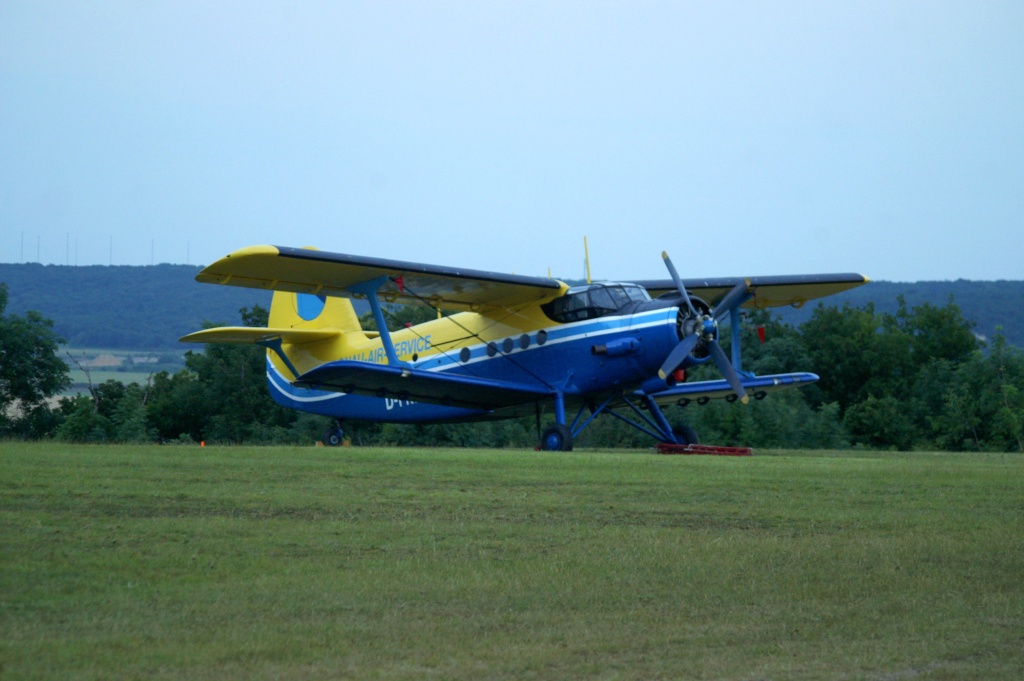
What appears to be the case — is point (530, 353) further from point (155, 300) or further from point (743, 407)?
point (155, 300)

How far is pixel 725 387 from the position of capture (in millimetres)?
21906

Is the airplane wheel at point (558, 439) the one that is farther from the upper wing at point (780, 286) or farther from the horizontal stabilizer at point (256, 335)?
the horizontal stabilizer at point (256, 335)

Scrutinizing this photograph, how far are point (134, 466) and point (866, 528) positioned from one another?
808cm

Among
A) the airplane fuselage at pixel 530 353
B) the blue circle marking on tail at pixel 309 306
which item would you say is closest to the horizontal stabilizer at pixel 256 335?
the blue circle marking on tail at pixel 309 306

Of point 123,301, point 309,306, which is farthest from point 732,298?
point 123,301

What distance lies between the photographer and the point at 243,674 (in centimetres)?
537

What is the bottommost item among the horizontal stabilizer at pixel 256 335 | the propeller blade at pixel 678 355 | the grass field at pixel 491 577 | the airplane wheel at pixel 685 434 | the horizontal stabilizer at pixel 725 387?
the grass field at pixel 491 577

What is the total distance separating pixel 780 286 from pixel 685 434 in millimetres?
4113

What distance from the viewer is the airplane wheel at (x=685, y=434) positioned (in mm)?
22467

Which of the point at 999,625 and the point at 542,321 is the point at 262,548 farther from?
the point at 542,321

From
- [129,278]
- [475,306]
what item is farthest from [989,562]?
[129,278]

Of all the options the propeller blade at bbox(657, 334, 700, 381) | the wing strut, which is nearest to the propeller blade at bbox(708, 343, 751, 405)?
the propeller blade at bbox(657, 334, 700, 381)

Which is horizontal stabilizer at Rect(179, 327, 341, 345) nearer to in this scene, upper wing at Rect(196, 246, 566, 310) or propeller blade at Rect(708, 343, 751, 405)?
upper wing at Rect(196, 246, 566, 310)

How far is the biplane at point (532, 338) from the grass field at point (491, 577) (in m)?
7.40
